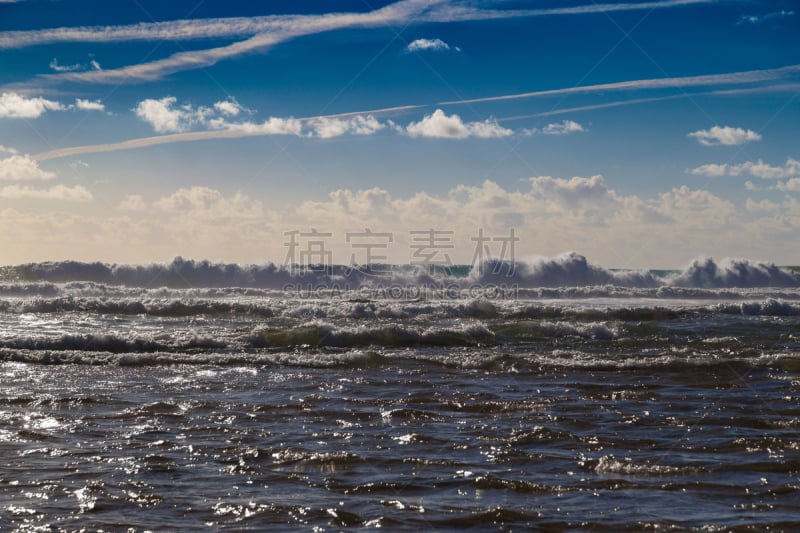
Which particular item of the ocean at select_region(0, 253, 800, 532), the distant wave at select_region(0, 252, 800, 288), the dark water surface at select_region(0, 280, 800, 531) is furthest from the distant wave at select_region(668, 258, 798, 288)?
the dark water surface at select_region(0, 280, 800, 531)

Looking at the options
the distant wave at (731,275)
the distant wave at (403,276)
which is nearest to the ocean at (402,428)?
the distant wave at (403,276)

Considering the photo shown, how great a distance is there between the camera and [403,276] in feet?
120

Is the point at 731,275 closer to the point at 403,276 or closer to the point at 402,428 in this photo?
the point at 403,276

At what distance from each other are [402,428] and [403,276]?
29.5m

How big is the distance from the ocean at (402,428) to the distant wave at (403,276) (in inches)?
728

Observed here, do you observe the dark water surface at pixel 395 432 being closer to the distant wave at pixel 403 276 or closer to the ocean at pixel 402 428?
the ocean at pixel 402 428

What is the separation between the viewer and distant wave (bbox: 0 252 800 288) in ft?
115

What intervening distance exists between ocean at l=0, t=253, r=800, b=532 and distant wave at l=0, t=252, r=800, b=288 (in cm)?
1848

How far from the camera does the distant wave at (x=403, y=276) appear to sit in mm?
35062

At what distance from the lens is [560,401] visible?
832cm

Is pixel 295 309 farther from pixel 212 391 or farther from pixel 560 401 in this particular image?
pixel 560 401

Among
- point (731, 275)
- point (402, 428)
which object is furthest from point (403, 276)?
point (402, 428)

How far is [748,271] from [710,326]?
25.6 metres

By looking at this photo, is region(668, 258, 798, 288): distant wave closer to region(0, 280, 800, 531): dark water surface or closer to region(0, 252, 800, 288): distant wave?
region(0, 252, 800, 288): distant wave
